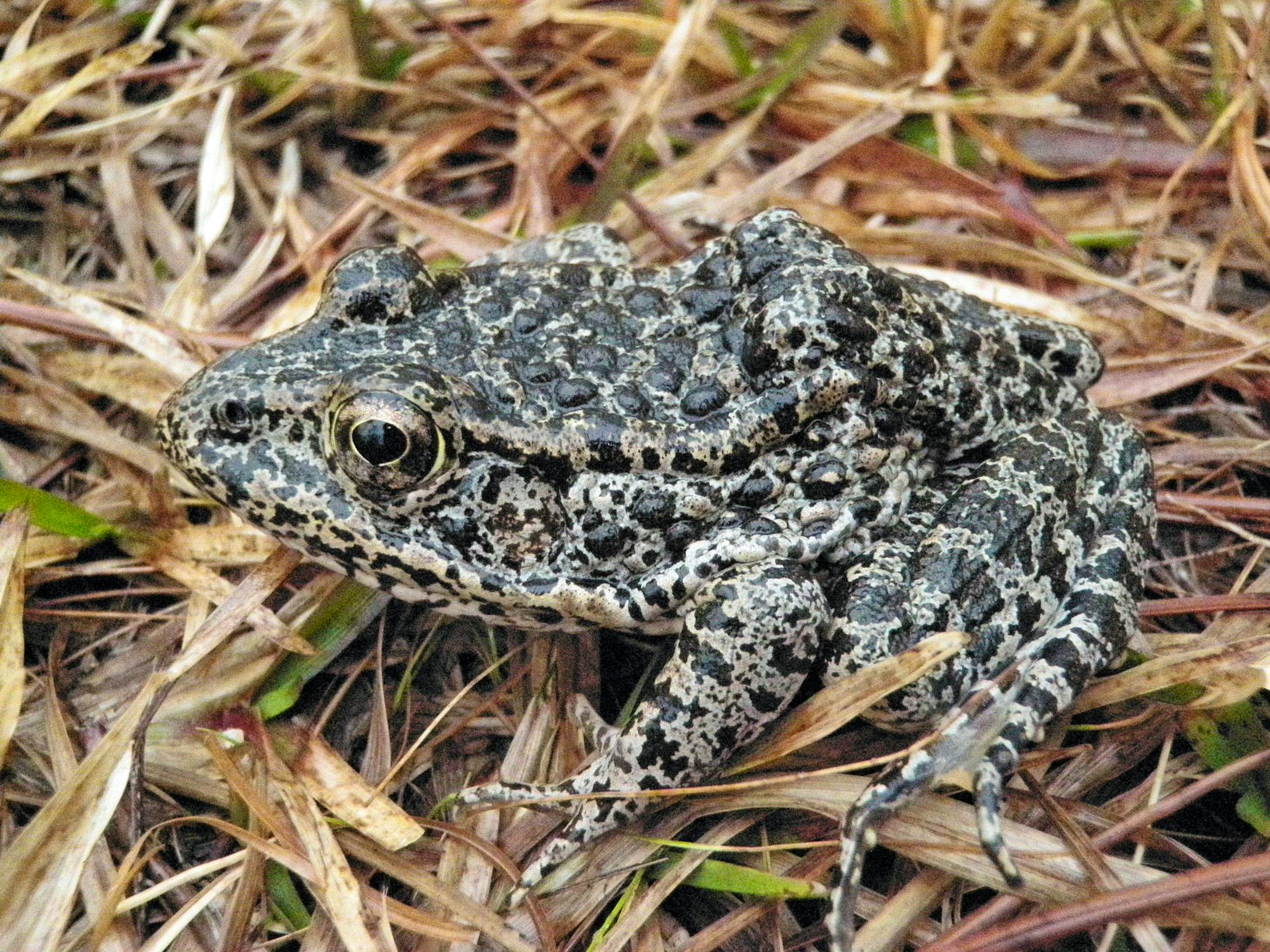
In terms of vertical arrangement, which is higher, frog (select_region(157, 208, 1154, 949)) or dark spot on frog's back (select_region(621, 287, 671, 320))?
dark spot on frog's back (select_region(621, 287, 671, 320))

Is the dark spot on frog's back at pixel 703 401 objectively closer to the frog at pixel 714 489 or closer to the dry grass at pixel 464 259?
the frog at pixel 714 489

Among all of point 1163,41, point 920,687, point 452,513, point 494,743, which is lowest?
point 494,743

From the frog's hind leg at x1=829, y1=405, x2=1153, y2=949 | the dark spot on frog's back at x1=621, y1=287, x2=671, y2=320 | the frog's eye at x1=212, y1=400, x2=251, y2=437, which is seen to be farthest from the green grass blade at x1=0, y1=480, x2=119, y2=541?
the frog's hind leg at x1=829, y1=405, x2=1153, y2=949

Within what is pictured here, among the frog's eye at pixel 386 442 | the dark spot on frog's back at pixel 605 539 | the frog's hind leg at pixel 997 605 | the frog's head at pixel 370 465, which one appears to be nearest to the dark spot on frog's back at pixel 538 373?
the frog's head at pixel 370 465

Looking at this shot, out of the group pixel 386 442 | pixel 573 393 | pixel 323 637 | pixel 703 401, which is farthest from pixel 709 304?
pixel 323 637

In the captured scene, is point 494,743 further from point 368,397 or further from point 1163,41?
point 1163,41

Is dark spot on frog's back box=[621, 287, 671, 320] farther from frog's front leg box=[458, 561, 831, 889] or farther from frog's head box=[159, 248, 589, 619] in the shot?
frog's front leg box=[458, 561, 831, 889]

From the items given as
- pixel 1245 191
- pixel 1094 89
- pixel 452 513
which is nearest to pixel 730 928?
pixel 452 513
